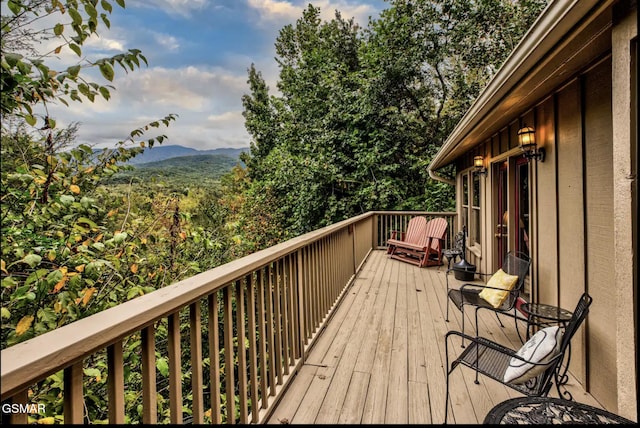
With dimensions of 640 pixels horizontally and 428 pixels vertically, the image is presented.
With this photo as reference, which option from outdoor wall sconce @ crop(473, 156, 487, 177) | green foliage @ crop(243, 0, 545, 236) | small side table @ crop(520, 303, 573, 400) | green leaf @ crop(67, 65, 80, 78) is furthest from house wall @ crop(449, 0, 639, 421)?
green foliage @ crop(243, 0, 545, 236)

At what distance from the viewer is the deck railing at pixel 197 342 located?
0.70 meters

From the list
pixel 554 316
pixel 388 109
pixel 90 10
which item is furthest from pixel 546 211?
pixel 388 109

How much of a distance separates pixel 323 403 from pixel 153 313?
59.3 inches

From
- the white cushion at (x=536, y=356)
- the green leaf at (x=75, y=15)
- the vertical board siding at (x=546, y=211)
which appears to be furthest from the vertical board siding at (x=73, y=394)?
the vertical board siding at (x=546, y=211)

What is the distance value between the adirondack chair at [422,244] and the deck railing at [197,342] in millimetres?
3548

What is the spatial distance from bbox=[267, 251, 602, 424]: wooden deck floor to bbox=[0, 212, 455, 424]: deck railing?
18cm

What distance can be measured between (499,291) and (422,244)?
3.66 m

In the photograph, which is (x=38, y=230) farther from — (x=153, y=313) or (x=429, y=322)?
(x=429, y=322)

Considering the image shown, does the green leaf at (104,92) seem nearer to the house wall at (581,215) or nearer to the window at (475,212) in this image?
the house wall at (581,215)

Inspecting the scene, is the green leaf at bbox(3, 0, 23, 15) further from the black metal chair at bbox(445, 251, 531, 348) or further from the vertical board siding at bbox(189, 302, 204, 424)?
the black metal chair at bbox(445, 251, 531, 348)

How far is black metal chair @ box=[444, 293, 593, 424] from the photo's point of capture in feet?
5.62

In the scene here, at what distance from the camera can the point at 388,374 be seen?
239 centimetres

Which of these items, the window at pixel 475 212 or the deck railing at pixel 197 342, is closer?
the deck railing at pixel 197 342

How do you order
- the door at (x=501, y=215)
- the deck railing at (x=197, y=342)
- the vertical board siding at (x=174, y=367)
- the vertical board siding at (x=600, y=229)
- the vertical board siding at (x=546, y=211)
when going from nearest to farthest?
the deck railing at (x=197, y=342), the vertical board siding at (x=174, y=367), the vertical board siding at (x=600, y=229), the vertical board siding at (x=546, y=211), the door at (x=501, y=215)
